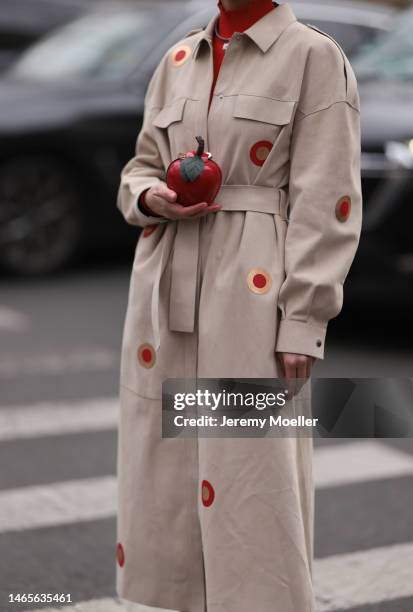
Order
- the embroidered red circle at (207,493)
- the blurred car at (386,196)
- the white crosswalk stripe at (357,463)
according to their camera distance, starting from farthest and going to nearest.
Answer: the blurred car at (386,196)
the white crosswalk stripe at (357,463)
the embroidered red circle at (207,493)

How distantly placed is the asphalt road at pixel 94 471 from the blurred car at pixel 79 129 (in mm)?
803

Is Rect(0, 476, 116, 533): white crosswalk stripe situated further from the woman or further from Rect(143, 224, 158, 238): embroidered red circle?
Rect(143, 224, 158, 238): embroidered red circle

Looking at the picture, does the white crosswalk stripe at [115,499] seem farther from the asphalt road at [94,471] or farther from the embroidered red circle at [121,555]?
the embroidered red circle at [121,555]

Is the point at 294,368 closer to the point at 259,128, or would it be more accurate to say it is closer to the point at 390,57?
the point at 259,128

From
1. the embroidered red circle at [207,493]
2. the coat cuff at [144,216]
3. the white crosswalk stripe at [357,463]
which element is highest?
the coat cuff at [144,216]

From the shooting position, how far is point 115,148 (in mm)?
8812

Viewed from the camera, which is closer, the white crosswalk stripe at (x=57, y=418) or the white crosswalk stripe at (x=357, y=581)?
the white crosswalk stripe at (x=357, y=581)

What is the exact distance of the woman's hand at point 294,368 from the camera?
2.79 metres

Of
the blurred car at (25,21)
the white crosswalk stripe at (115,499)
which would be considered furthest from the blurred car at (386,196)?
the blurred car at (25,21)

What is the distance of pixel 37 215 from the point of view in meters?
8.56

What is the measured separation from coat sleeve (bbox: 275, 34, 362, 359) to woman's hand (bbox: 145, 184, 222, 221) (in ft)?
0.64

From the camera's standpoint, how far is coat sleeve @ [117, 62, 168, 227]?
9.80 feet

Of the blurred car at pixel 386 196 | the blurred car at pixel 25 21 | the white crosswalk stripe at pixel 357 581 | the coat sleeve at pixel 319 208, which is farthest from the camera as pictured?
the blurred car at pixel 25 21

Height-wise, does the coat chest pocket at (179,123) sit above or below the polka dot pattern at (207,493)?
above
